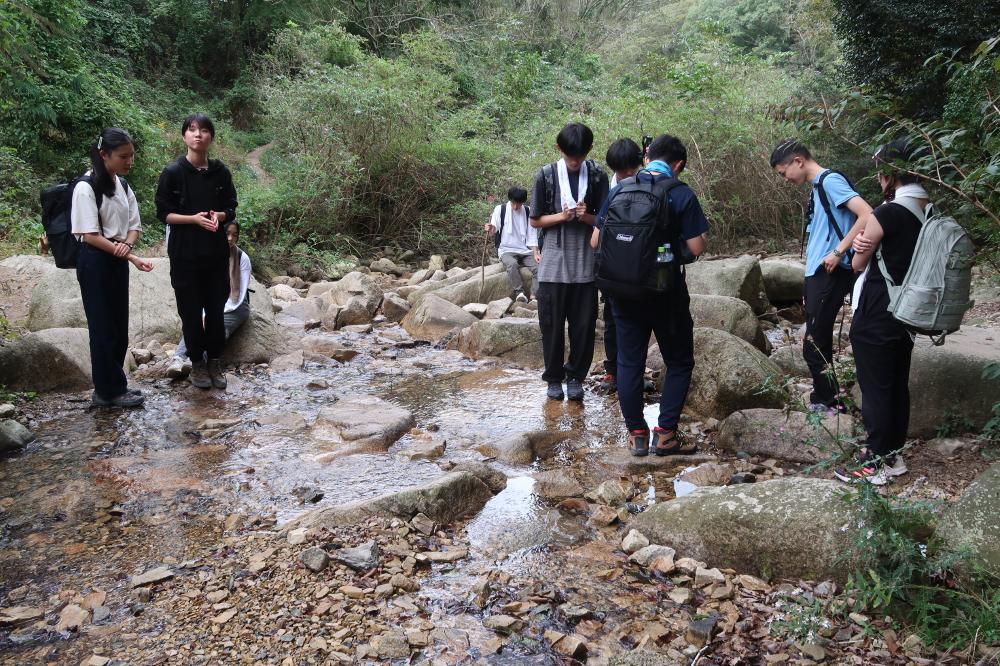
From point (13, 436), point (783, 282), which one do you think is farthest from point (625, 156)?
point (783, 282)

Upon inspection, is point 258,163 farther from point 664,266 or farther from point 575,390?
point 664,266

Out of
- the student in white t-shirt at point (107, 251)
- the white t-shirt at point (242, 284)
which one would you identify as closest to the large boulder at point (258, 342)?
the white t-shirt at point (242, 284)

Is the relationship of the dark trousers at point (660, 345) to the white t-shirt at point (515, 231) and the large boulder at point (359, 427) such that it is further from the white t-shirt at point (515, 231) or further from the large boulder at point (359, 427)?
the white t-shirt at point (515, 231)

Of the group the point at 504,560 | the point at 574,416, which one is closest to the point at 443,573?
the point at 504,560

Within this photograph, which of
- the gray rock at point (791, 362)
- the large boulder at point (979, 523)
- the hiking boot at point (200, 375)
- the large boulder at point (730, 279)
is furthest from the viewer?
the large boulder at point (730, 279)

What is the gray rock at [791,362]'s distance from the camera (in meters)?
6.15

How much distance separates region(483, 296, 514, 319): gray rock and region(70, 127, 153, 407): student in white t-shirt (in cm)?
456

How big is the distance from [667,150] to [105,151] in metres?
3.61

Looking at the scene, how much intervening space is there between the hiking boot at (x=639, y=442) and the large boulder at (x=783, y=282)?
19.3ft

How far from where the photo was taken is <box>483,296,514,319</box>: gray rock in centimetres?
912

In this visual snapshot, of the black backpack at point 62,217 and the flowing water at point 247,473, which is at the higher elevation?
the black backpack at point 62,217

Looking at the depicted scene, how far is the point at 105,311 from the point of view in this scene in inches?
201

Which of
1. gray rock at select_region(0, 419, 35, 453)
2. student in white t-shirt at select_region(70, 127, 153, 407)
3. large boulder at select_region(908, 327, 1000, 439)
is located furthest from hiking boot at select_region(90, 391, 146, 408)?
large boulder at select_region(908, 327, 1000, 439)

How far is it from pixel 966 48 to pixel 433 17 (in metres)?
17.7
